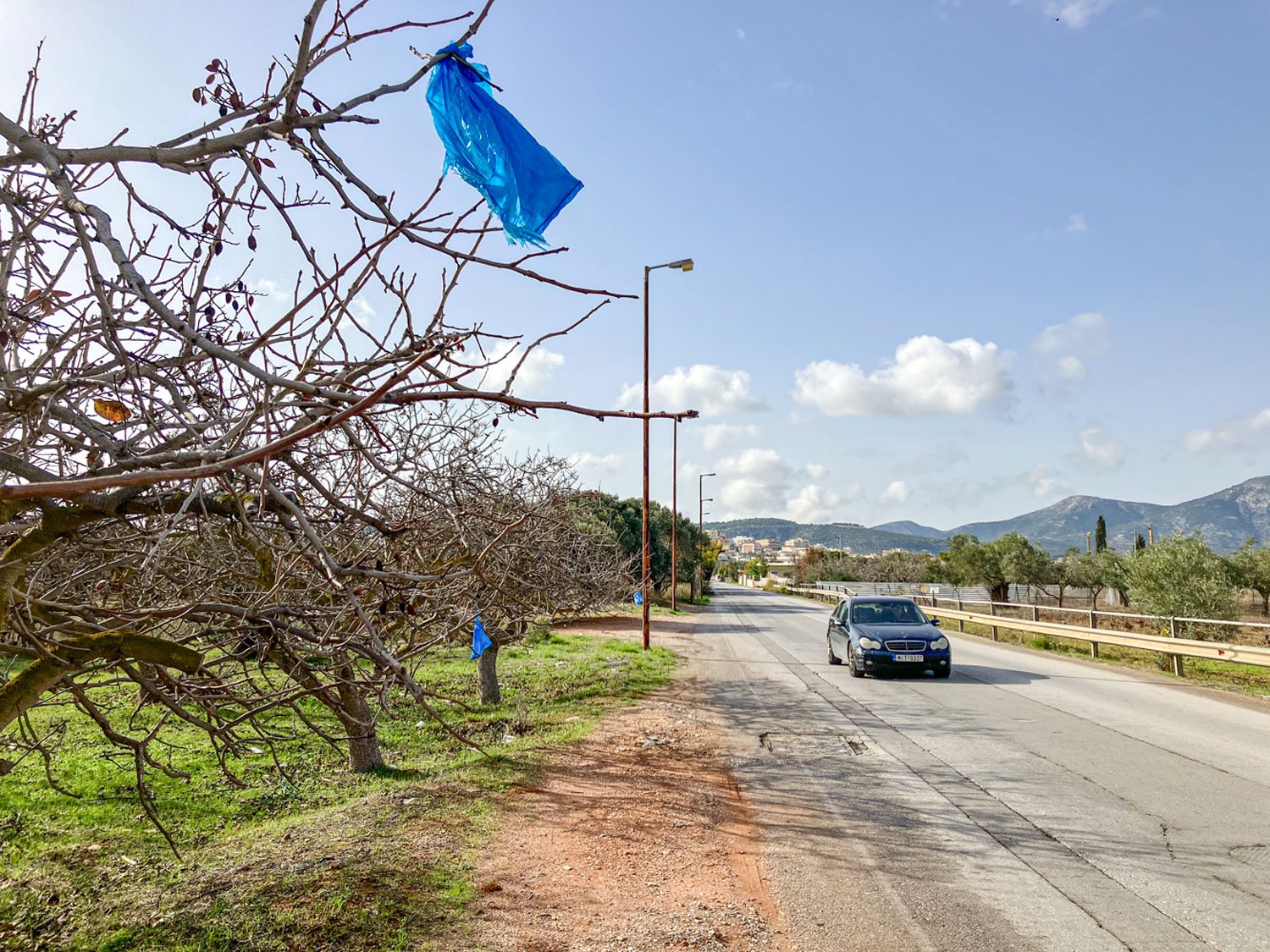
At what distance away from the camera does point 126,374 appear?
119 inches

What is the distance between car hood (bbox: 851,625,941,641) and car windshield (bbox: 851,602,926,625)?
333mm

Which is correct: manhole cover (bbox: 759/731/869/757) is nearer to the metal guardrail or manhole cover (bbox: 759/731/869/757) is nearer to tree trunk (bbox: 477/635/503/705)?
tree trunk (bbox: 477/635/503/705)

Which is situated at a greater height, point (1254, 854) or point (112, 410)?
point (112, 410)

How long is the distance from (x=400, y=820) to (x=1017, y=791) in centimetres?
535

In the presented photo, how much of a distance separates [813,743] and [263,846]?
19.4ft

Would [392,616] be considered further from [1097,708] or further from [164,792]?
[1097,708]

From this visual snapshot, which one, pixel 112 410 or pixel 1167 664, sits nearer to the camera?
pixel 112 410

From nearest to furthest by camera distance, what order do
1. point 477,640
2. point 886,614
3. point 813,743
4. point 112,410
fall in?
point 112,410 → point 477,640 → point 813,743 → point 886,614

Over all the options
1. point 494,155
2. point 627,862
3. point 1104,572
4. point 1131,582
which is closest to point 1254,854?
point 627,862

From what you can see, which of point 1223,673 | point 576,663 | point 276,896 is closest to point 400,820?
point 276,896

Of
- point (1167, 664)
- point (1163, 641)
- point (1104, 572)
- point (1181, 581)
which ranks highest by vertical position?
point (1181, 581)

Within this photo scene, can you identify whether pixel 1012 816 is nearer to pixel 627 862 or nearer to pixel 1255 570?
pixel 627 862

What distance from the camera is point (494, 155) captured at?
3.29 meters

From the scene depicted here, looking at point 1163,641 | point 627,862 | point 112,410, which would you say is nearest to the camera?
point 112,410
